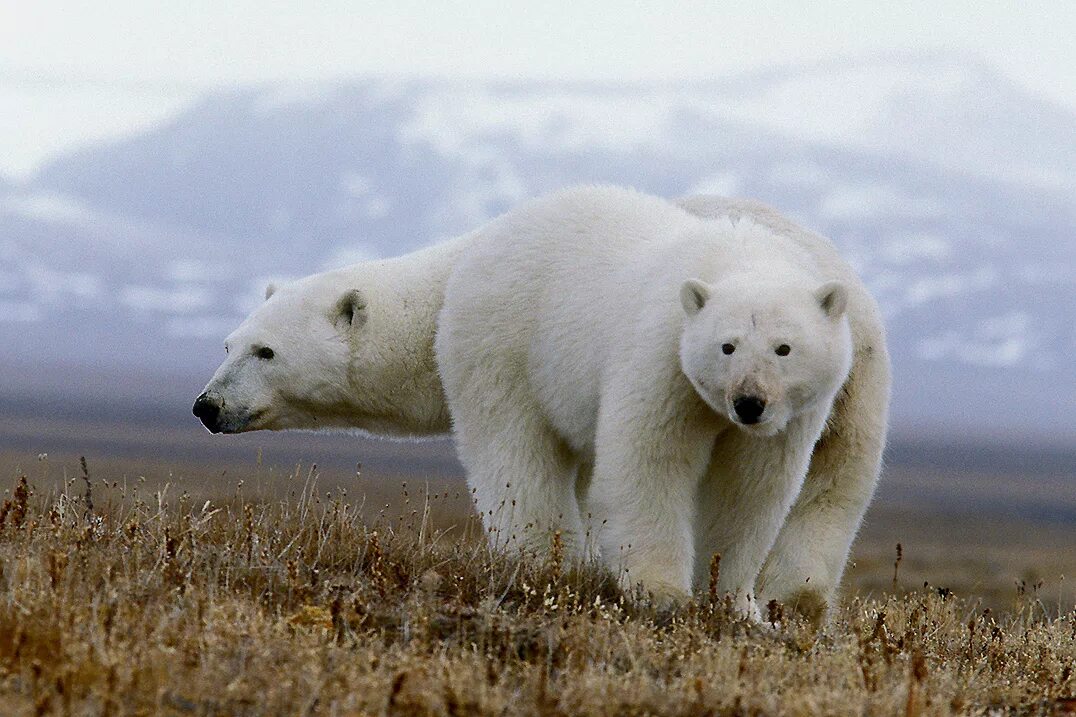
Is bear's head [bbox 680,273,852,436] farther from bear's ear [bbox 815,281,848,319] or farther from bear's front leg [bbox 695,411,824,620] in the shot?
bear's front leg [bbox 695,411,824,620]

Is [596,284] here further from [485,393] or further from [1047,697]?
[1047,697]

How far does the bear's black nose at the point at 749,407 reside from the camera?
6539 mm

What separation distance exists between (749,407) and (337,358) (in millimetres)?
3394

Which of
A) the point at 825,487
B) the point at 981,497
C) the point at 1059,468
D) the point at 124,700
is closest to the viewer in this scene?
the point at 124,700

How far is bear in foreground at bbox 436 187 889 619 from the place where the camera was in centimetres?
682

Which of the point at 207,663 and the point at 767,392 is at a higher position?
the point at 767,392

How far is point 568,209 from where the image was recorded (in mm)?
8414

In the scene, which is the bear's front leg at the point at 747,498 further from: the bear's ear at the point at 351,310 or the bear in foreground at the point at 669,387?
the bear's ear at the point at 351,310

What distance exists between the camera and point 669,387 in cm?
702

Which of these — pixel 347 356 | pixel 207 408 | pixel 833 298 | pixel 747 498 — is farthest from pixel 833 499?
pixel 207 408

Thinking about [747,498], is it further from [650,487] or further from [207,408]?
[207,408]

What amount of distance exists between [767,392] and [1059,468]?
17819cm

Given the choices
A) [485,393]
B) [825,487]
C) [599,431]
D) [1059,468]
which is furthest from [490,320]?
[1059,468]

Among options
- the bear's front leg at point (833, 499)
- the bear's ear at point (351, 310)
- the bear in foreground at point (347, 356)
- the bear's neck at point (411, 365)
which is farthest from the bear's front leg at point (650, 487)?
the bear's ear at point (351, 310)
